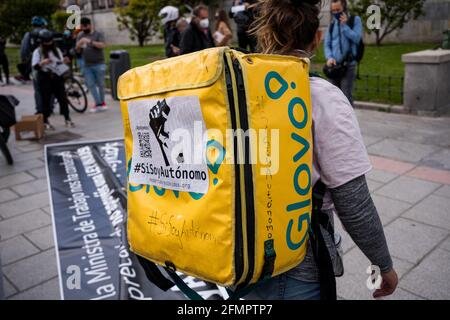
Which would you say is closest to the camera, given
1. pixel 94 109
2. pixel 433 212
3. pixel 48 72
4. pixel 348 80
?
pixel 433 212

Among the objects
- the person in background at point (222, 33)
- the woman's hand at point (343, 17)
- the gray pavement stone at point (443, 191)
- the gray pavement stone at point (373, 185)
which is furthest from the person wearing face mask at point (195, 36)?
the gray pavement stone at point (443, 191)

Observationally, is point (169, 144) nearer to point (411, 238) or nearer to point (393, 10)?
point (411, 238)

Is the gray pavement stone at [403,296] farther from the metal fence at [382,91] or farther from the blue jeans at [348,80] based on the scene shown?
the metal fence at [382,91]

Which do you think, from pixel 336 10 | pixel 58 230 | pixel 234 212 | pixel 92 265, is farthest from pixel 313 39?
pixel 336 10

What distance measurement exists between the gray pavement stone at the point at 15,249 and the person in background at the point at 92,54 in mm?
5649

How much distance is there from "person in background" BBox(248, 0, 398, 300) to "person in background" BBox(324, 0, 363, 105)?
5.03 metres

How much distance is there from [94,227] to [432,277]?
265cm

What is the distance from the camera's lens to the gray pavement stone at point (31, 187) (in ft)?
17.2

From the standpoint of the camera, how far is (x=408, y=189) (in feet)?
15.1

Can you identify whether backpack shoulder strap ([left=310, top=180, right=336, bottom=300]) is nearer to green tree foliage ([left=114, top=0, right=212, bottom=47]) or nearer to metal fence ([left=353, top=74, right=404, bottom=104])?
metal fence ([left=353, top=74, right=404, bottom=104])

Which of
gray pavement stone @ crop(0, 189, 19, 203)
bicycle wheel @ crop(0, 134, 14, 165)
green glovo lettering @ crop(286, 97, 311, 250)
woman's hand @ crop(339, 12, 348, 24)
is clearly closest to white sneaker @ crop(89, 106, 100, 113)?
bicycle wheel @ crop(0, 134, 14, 165)

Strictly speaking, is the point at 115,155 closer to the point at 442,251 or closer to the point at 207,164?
the point at 442,251

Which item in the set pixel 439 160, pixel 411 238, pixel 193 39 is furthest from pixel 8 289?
pixel 193 39

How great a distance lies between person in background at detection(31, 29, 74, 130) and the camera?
7.86m
